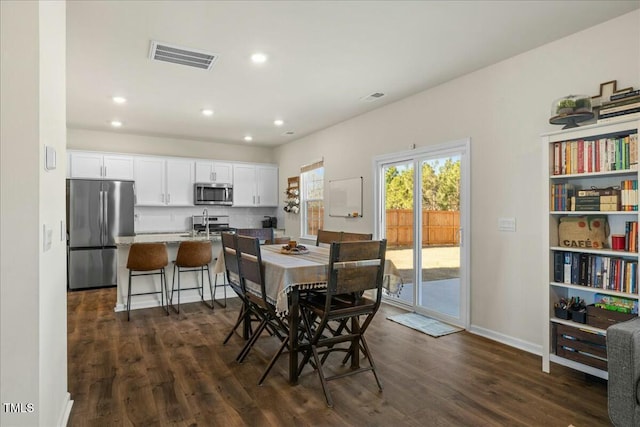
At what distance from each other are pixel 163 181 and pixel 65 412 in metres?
5.17

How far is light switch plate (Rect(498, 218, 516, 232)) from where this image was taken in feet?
11.2

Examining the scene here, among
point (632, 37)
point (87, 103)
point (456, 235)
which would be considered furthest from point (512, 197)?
point (87, 103)

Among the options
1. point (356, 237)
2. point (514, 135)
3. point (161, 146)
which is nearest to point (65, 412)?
point (356, 237)

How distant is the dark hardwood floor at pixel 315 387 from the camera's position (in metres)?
2.21

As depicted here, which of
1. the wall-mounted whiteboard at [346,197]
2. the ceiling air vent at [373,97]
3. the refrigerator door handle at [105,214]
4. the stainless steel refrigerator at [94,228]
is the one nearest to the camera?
the ceiling air vent at [373,97]

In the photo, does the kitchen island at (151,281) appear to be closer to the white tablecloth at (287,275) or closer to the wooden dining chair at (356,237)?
the wooden dining chair at (356,237)

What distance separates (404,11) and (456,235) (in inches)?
95.0

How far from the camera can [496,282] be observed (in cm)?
357

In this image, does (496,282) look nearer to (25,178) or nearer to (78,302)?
(25,178)

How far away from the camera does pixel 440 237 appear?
427 cm

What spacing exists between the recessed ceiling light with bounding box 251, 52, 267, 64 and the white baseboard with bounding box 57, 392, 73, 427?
120 inches

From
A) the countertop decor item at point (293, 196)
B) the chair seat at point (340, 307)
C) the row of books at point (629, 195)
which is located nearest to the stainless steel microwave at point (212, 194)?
the countertop decor item at point (293, 196)

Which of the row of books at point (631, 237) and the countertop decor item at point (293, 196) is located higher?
the countertop decor item at point (293, 196)

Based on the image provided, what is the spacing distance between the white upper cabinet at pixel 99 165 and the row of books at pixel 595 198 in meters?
6.46
